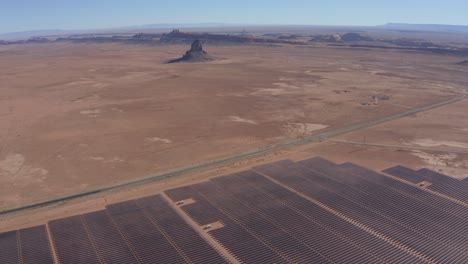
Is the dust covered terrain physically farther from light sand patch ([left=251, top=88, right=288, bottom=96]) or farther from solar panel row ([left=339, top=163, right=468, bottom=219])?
solar panel row ([left=339, top=163, right=468, bottom=219])

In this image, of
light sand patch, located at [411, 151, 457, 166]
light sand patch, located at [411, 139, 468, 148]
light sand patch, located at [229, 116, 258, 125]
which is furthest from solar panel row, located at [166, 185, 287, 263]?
light sand patch, located at [411, 139, 468, 148]

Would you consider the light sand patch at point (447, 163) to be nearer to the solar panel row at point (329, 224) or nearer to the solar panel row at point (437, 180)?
the solar panel row at point (437, 180)

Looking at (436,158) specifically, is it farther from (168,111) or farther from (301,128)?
(168,111)

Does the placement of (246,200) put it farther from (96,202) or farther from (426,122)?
(426,122)

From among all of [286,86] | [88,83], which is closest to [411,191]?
[286,86]

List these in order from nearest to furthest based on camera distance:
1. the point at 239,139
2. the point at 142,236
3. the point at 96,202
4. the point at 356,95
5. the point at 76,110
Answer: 1. the point at 142,236
2. the point at 96,202
3. the point at 239,139
4. the point at 76,110
5. the point at 356,95

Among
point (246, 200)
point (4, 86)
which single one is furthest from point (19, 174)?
point (4, 86)
